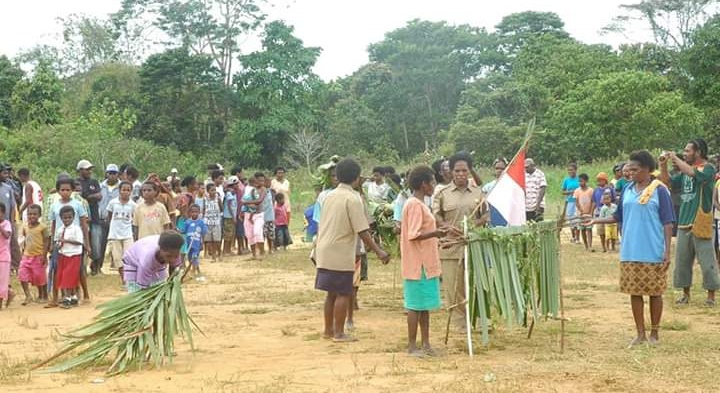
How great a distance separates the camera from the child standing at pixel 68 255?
1012 centimetres

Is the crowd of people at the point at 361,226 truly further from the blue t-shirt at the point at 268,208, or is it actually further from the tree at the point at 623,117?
the tree at the point at 623,117

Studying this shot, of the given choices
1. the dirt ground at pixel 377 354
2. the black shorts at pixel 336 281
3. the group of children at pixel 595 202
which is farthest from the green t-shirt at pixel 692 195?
the group of children at pixel 595 202

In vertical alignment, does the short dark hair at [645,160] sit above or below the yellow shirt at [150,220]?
above

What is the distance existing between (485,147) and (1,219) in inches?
1088

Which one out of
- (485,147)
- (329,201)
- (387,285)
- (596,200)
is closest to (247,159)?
(485,147)

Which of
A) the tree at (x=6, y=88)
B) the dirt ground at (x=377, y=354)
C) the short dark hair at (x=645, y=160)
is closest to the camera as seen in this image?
the dirt ground at (x=377, y=354)

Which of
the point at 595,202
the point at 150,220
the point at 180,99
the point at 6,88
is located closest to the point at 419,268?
the point at 150,220

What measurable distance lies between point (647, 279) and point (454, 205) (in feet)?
5.77

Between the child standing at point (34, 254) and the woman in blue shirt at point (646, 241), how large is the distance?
671cm

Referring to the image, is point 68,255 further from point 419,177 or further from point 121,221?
point 419,177

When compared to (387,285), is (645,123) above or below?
above

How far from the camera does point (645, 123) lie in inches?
1243

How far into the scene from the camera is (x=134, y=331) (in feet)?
21.3

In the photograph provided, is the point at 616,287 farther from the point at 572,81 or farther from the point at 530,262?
the point at 572,81
